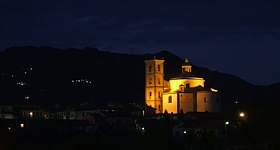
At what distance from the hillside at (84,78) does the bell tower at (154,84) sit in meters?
22.2

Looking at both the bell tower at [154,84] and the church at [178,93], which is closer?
the church at [178,93]

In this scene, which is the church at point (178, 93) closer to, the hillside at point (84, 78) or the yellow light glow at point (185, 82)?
the yellow light glow at point (185, 82)

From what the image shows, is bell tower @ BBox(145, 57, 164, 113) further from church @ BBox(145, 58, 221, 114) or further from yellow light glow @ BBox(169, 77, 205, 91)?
yellow light glow @ BBox(169, 77, 205, 91)


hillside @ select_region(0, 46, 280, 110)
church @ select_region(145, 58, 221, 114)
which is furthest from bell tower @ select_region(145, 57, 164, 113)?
hillside @ select_region(0, 46, 280, 110)

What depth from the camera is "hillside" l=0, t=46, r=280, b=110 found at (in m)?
125

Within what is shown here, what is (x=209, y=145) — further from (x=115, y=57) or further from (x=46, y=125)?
(x=115, y=57)

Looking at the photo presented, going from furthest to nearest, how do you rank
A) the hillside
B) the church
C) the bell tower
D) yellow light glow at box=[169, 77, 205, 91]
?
the hillside → the bell tower → yellow light glow at box=[169, 77, 205, 91] → the church

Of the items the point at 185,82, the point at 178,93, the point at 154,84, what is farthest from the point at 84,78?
the point at 178,93

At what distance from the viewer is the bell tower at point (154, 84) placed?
89438 mm

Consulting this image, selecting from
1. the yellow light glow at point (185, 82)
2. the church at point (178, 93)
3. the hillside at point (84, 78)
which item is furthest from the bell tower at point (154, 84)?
the hillside at point (84, 78)

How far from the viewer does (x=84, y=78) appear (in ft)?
500

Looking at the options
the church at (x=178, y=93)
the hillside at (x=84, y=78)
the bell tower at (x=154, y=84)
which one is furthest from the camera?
the hillside at (x=84, y=78)

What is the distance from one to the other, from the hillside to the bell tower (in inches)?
874

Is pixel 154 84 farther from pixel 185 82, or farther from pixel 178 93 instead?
pixel 178 93
